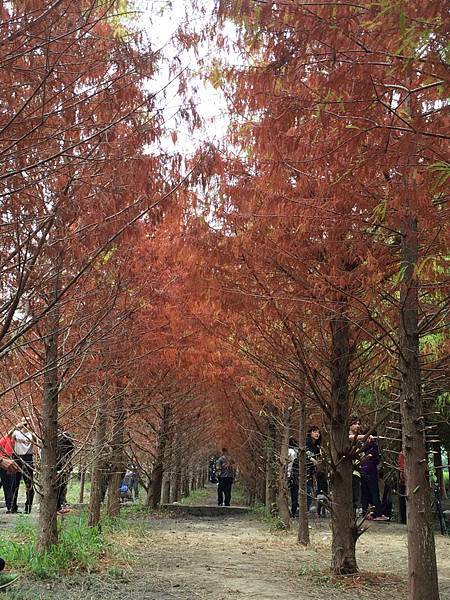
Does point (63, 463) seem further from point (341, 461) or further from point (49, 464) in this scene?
point (341, 461)

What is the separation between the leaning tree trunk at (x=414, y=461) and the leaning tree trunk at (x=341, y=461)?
4.72 feet

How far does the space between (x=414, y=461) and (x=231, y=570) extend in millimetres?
3391

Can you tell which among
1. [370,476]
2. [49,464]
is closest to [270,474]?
[370,476]

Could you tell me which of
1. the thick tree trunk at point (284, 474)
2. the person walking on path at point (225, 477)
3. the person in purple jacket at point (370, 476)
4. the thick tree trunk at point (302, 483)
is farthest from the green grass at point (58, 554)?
the person walking on path at point (225, 477)

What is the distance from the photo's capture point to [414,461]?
202 inches

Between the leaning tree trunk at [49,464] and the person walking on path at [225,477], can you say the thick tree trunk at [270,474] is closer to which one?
the person walking on path at [225,477]

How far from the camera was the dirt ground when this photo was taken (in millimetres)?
6047

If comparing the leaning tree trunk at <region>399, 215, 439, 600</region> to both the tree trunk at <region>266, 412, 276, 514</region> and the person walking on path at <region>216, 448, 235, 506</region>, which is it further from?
the person walking on path at <region>216, 448, 235, 506</region>

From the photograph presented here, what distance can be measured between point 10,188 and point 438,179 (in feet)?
7.51

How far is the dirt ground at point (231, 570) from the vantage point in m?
6.05

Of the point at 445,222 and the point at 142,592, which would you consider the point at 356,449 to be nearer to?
the point at 142,592

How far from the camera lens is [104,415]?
9.38 metres

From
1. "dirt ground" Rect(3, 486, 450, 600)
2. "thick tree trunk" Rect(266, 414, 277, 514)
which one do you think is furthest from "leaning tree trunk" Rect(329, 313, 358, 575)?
"thick tree trunk" Rect(266, 414, 277, 514)

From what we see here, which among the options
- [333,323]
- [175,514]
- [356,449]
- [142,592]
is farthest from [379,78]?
[175,514]
